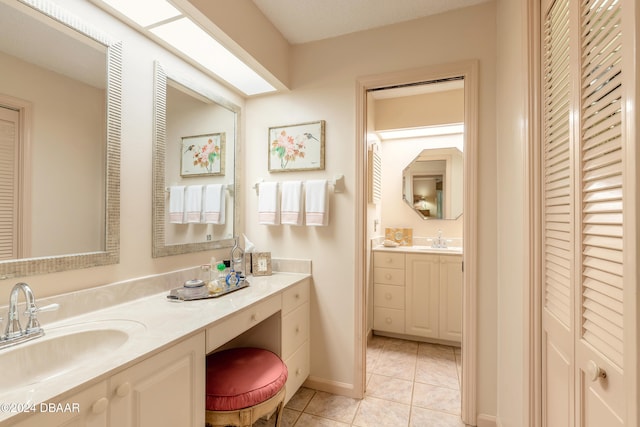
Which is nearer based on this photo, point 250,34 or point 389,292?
point 250,34

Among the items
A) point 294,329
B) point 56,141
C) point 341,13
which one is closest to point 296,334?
point 294,329

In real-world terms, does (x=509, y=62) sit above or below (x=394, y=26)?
below

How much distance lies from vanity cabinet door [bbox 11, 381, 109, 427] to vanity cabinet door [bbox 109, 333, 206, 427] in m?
0.03

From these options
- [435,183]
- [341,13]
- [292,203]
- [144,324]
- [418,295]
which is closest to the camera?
[144,324]

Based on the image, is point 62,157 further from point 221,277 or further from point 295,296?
point 295,296

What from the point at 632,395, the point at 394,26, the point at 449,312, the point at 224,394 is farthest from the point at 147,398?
the point at 449,312

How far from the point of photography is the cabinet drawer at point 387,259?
9.72 feet

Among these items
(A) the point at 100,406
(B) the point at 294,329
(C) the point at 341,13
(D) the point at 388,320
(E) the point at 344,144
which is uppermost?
(C) the point at 341,13

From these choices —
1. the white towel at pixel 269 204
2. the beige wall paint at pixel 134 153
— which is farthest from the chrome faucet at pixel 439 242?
the beige wall paint at pixel 134 153

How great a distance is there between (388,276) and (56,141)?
8.87 feet

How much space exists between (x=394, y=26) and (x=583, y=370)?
2.08m

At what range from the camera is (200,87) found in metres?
1.92

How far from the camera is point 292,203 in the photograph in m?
2.12

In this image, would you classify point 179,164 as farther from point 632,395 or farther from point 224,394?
point 632,395
